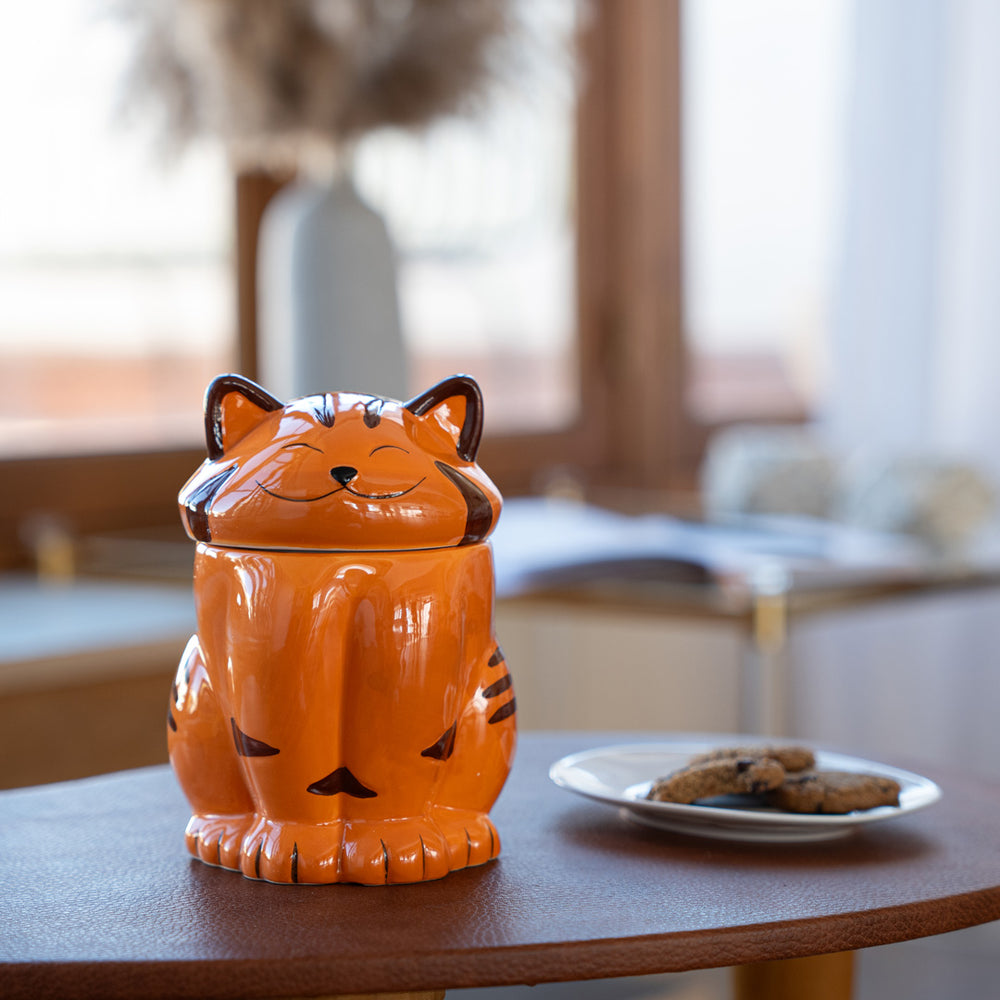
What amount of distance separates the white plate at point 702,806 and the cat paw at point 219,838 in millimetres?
150

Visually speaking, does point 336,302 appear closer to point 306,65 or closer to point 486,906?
point 306,65

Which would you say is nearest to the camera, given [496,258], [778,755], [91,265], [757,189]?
[778,755]

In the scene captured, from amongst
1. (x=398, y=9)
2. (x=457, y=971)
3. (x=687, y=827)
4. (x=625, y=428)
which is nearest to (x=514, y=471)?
(x=625, y=428)

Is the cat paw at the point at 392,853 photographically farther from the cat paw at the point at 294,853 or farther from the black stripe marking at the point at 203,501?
the black stripe marking at the point at 203,501

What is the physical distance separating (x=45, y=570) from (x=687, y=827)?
106 centimetres

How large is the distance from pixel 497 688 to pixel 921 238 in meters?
1.70

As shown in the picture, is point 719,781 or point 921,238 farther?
point 921,238

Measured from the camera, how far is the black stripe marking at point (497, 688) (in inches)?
21.8

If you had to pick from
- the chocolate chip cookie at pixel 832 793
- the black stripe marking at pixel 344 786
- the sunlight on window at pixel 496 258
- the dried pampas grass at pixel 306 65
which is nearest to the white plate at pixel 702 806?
the chocolate chip cookie at pixel 832 793

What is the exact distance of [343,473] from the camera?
0.52 m

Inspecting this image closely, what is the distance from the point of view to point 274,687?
20.5 inches

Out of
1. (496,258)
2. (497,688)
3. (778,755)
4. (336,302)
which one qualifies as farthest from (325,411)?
(496,258)

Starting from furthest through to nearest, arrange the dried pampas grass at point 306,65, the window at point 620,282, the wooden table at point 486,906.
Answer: the window at point 620,282, the dried pampas grass at point 306,65, the wooden table at point 486,906

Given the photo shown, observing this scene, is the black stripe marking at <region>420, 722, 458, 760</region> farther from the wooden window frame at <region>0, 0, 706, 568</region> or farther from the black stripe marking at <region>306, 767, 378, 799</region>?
the wooden window frame at <region>0, 0, 706, 568</region>
